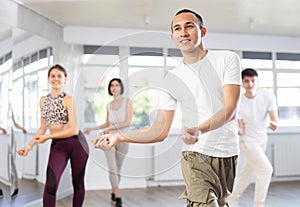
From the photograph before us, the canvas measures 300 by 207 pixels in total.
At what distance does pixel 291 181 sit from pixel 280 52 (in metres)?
1.89

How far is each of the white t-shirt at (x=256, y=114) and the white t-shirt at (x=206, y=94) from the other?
5.90ft

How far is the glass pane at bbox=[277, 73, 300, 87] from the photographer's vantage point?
596cm

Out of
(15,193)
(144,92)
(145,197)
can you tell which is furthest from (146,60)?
(145,197)

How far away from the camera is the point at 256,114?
3287 mm

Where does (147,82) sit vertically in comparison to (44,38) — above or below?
below

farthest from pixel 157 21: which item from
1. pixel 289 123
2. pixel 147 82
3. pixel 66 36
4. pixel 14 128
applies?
pixel 147 82

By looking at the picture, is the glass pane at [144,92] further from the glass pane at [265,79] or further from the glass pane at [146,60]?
the glass pane at [265,79]

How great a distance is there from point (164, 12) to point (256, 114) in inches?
64.7

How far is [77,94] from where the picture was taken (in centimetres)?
126

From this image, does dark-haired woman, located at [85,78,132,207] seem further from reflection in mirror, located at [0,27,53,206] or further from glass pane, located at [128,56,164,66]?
reflection in mirror, located at [0,27,53,206]

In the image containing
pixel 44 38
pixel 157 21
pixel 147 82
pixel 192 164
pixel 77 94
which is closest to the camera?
pixel 147 82

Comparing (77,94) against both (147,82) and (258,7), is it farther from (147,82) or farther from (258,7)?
(258,7)

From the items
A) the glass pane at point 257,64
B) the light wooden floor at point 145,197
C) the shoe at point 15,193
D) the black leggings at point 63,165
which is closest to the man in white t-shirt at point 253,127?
the light wooden floor at point 145,197

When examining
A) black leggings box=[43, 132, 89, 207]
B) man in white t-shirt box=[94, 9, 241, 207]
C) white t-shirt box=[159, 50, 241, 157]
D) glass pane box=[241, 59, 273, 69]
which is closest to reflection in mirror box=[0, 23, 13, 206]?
black leggings box=[43, 132, 89, 207]
